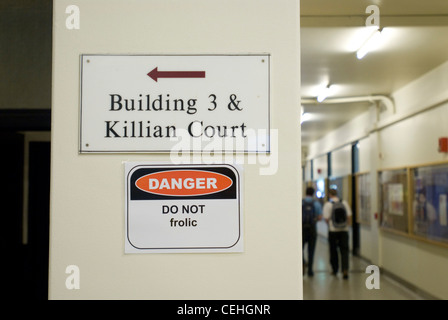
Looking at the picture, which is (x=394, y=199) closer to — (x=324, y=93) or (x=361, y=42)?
(x=324, y=93)

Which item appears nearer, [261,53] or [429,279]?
[261,53]

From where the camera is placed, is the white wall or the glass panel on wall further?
the glass panel on wall

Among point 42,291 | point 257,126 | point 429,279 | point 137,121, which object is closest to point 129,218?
point 137,121

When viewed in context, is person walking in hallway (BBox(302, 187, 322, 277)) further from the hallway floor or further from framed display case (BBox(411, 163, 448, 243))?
framed display case (BBox(411, 163, 448, 243))

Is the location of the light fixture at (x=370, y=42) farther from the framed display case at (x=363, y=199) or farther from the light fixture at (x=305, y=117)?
the light fixture at (x=305, y=117)

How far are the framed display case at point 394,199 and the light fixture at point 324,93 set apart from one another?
1.79 metres

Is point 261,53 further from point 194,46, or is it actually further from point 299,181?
point 299,181

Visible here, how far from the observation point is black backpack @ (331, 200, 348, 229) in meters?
8.02

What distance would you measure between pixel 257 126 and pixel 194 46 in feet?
1.19

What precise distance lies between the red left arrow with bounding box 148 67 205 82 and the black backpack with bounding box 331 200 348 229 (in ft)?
22.2

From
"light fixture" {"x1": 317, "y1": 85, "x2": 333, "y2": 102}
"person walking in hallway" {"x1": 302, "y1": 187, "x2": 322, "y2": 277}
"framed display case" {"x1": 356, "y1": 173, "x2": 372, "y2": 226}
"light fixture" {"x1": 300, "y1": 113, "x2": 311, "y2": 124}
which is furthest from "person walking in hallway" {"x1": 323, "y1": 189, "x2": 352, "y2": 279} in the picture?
"light fixture" {"x1": 300, "y1": 113, "x2": 311, "y2": 124}

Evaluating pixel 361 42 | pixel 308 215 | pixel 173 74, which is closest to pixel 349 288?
pixel 308 215

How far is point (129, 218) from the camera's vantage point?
1620 millimetres

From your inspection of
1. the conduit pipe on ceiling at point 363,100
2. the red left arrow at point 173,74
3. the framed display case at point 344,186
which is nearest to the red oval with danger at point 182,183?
the red left arrow at point 173,74
